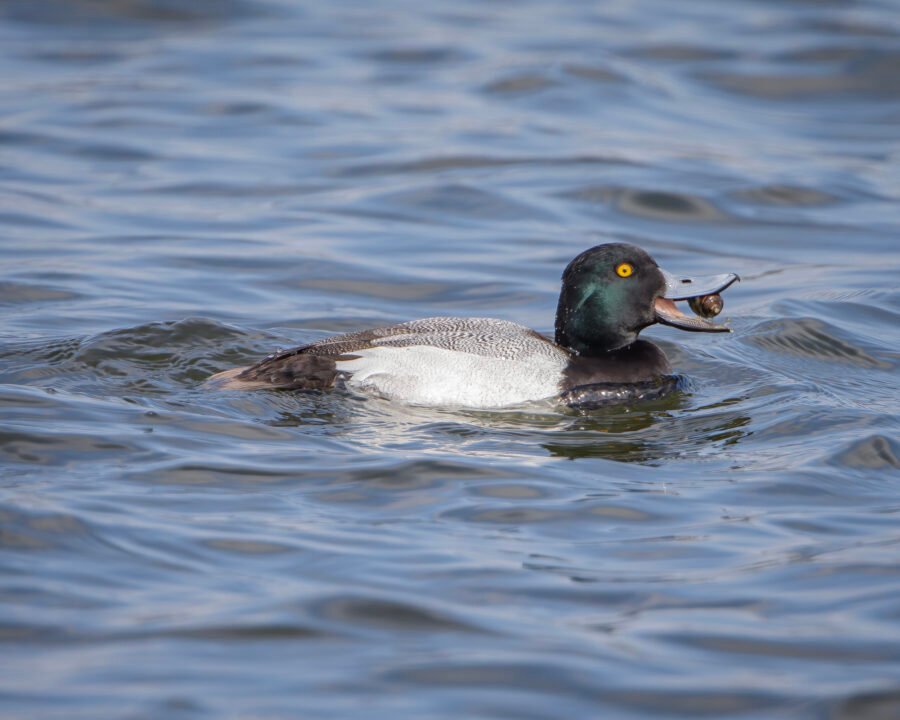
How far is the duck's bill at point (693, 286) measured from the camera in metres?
8.33

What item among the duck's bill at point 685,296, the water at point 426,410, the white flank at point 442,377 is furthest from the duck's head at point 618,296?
the white flank at point 442,377

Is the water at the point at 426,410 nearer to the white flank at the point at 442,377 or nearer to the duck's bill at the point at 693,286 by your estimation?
the white flank at the point at 442,377

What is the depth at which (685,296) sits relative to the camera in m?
8.38

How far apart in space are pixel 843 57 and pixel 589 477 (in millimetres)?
12607

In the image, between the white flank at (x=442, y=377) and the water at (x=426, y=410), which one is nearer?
the water at (x=426, y=410)

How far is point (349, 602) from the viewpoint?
5172 mm

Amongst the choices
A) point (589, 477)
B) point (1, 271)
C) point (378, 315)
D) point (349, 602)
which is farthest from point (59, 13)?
point (349, 602)

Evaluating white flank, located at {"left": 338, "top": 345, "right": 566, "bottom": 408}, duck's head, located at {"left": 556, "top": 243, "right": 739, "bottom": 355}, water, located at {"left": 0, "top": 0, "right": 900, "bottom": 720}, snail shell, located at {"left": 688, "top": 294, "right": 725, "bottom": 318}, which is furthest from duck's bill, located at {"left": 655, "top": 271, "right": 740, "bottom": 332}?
white flank, located at {"left": 338, "top": 345, "right": 566, "bottom": 408}

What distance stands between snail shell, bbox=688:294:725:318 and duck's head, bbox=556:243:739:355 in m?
0.18

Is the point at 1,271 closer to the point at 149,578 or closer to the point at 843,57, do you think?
the point at 149,578

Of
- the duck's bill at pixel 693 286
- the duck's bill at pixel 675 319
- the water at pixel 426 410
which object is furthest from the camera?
the duck's bill at pixel 675 319

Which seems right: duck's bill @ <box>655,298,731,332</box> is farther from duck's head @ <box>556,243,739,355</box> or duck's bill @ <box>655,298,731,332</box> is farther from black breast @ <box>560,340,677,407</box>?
black breast @ <box>560,340,677,407</box>

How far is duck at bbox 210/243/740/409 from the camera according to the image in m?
7.87

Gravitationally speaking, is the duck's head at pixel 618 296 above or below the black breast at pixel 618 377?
above
